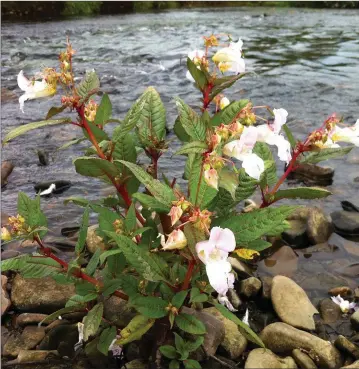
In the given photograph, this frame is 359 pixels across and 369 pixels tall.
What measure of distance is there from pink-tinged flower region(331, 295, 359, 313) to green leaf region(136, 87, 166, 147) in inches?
62.9

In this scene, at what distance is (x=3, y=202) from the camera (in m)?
4.50

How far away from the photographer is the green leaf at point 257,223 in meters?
2.04

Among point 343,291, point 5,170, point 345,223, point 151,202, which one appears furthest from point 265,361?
point 5,170

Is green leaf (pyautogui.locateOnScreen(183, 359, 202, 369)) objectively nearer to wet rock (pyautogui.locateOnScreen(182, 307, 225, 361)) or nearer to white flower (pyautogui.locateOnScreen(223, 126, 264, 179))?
wet rock (pyautogui.locateOnScreen(182, 307, 225, 361))

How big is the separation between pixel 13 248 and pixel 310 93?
583 centimetres

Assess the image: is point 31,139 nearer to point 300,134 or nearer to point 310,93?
point 300,134

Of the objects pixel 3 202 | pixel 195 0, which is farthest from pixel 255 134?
pixel 195 0

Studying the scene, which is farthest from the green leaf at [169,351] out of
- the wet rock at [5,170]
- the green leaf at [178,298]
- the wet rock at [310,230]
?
the wet rock at [5,170]

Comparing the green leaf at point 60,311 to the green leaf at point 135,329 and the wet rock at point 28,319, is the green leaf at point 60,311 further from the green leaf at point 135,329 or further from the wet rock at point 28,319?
the wet rock at point 28,319

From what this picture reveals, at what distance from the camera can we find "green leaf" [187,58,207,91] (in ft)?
7.55

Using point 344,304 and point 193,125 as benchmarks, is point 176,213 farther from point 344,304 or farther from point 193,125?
point 344,304

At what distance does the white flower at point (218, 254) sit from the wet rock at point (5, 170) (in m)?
3.63

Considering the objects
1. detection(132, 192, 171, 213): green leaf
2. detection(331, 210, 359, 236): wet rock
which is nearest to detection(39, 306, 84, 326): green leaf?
detection(132, 192, 171, 213): green leaf

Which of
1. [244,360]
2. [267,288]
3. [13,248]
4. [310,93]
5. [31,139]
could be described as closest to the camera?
[244,360]
